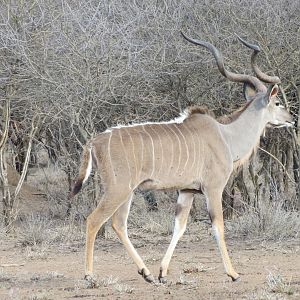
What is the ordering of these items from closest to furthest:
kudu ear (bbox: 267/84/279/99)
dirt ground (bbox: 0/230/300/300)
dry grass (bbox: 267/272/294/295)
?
dry grass (bbox: 267/272/294/295), dirt ground (bbox: 0/230/300/300), kudu ear (bbox: 267/84/279/99)

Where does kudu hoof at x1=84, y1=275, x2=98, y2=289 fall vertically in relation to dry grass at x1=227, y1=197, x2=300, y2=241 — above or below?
above

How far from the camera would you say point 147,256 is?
7688mm

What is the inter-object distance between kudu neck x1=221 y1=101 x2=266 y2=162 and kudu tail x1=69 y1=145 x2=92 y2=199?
1.14 meters

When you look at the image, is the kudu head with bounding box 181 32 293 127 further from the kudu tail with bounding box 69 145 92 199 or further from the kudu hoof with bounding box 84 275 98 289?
the kudu hoof with bounding box 84 275 98 289

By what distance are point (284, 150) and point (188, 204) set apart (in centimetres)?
409

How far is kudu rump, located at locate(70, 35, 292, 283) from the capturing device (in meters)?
6.17

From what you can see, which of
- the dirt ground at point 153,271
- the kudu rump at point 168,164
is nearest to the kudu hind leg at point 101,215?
A: the kudu rump at point 168,164

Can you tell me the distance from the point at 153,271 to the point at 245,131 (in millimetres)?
1349

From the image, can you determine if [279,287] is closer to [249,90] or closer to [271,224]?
[249,90]

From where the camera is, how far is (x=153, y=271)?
6.96 meters

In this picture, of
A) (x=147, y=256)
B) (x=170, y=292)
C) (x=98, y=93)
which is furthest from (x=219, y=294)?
(x=98, y=93)

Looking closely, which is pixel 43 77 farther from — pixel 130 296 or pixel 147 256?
pixel 130 296

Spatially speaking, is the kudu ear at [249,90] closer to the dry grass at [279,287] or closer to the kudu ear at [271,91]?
the kudu ear at [271,91]

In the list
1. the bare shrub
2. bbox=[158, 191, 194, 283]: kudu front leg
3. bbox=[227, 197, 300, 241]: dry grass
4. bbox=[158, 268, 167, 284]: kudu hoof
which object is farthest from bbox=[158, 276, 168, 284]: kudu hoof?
the bare shrub
